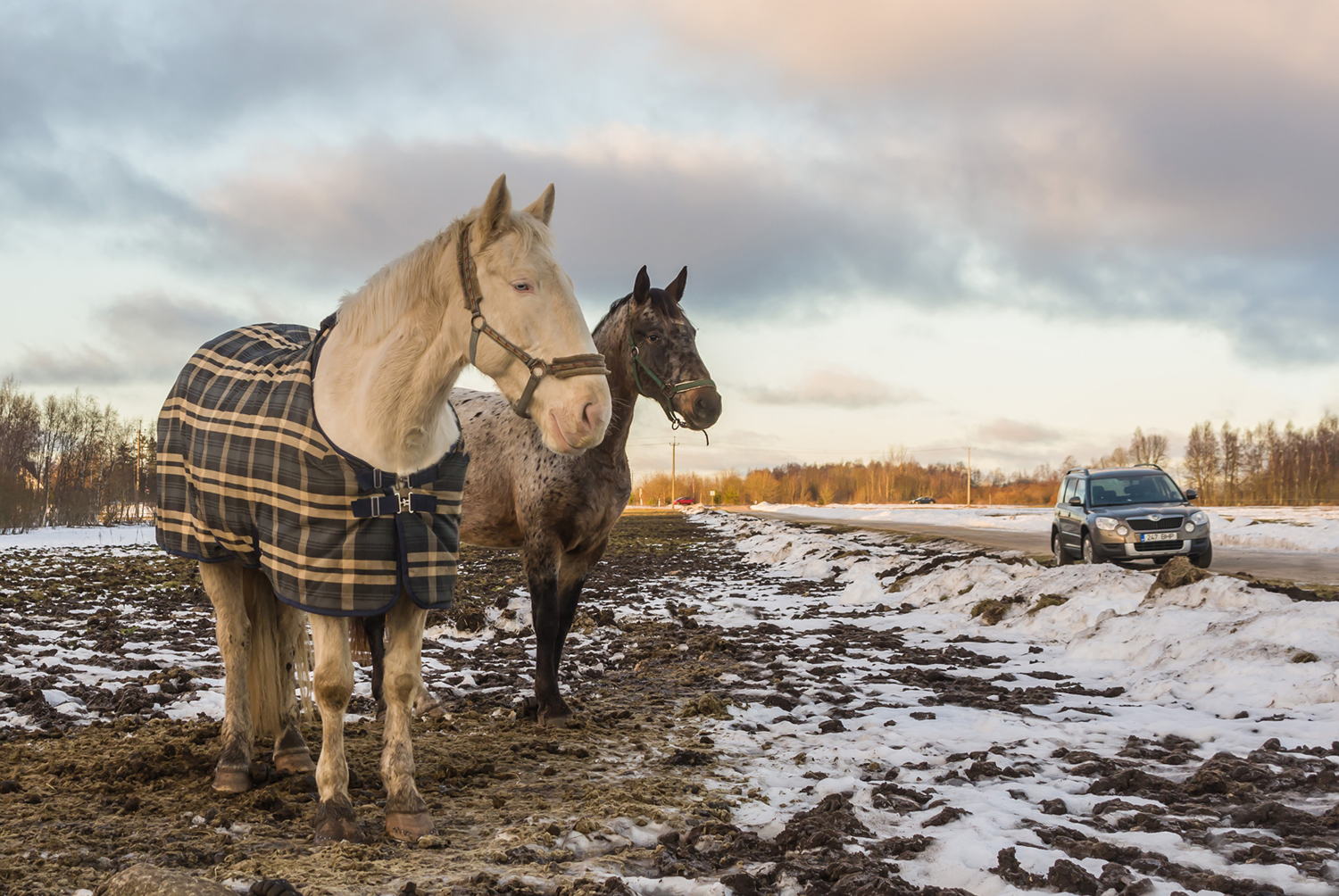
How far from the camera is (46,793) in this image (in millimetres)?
3672

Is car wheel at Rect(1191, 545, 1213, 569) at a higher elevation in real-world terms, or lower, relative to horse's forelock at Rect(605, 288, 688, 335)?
lower

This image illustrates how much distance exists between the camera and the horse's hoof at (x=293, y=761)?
4.21 metres

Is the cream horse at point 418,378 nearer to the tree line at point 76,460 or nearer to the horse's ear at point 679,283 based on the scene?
the horse's ear at point 679,283

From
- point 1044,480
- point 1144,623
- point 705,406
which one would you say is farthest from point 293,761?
point 1044,480

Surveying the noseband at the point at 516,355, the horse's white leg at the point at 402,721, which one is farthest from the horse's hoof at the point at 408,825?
the noseband at the point at 516,355

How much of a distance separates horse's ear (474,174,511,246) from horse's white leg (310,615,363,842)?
69.1 inches

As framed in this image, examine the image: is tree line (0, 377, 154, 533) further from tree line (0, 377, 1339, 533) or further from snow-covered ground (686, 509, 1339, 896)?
snow-covered ground (686, 509, 1339, 896)

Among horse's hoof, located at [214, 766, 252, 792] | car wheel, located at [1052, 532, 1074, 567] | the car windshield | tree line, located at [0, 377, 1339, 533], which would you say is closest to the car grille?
the car windshield

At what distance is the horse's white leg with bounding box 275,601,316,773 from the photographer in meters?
4.24

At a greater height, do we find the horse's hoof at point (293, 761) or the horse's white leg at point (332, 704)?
the horse's white leg at point (332, 704)

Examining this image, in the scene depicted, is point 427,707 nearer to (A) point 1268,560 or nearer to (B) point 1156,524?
(B) point 1156,524

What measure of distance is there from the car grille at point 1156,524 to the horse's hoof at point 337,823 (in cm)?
1367

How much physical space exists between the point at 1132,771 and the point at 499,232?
13.2 ft

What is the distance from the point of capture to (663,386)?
215 inches
